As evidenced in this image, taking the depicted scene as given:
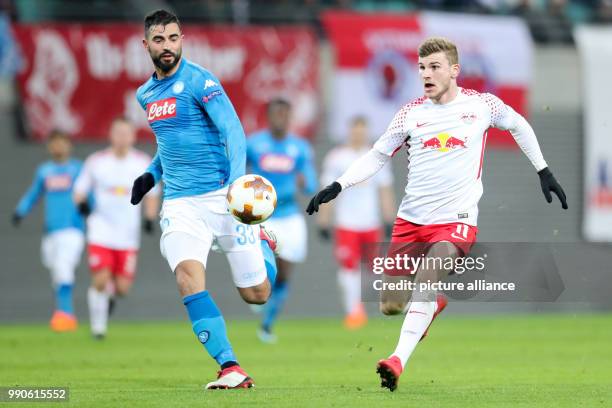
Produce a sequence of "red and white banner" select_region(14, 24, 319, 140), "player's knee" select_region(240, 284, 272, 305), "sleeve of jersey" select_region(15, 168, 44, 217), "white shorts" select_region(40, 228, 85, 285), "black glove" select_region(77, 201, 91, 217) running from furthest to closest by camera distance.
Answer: "red and white banner" select_region(14, 24, 319, 140), "white shorts" select_region(40, 228, 85, 285), "sleeve of jersey" select_region(15, 168, 44, 217), "black glove" select_region(77, 201, 91, 217), "player's knee" select_region(240, 284, 272, 305)

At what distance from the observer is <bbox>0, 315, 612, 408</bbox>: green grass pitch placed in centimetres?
833

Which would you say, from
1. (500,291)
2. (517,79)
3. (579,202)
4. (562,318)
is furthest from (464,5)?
(500,291)

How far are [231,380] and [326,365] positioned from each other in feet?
11.3

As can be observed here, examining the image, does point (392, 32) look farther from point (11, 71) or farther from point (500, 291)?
point (500, 291)

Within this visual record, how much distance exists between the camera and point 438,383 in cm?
959

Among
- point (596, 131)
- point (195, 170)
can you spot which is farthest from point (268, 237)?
point (596, 131)

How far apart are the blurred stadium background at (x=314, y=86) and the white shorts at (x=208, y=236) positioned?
11.0 m

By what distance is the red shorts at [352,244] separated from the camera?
60.1ft

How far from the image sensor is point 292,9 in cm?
2195

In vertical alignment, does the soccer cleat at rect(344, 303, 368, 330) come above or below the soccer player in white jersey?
below

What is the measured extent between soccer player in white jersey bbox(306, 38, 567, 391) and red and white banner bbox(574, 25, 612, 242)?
13.9 metres

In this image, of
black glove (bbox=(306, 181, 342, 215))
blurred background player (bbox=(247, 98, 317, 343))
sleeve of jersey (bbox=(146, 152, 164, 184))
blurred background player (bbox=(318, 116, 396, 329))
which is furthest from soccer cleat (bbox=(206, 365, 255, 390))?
blurred background player (bbox=(318, 116, 396, 329))

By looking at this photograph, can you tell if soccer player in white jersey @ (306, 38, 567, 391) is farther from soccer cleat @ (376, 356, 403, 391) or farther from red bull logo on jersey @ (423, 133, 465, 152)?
soccer cleat @ (376, 356, 403, 391)

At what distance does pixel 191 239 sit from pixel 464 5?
15015mm
